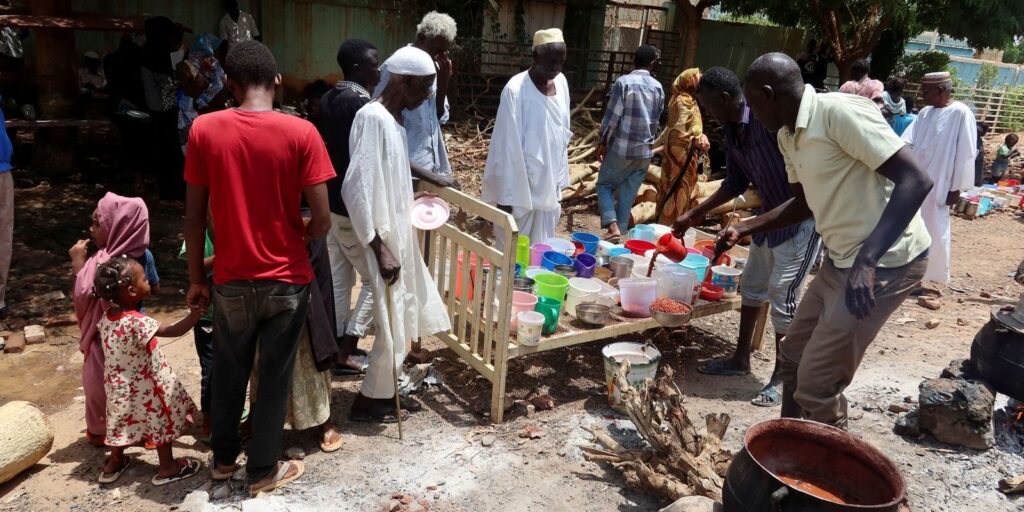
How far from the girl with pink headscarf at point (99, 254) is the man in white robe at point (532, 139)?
2357 mm

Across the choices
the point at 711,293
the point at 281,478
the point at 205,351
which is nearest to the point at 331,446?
the point at 281,478

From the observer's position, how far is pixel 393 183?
3469 mm

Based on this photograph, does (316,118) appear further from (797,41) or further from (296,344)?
(797,41)

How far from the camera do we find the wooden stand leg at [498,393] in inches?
152

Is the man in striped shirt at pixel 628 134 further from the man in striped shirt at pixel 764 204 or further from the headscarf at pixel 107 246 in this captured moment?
the headscarf at pixel 107 246

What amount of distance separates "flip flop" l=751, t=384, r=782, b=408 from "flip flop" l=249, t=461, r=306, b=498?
268 centimetres

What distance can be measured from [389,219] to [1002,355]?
11.0ft

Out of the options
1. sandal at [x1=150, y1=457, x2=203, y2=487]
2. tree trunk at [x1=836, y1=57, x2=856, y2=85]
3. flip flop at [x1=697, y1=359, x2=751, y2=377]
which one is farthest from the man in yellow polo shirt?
tree trunk at [x1=836, y1=57, x2=856, y2=85]

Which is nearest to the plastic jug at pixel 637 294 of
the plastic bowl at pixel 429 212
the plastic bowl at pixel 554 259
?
the plastic bowl at pixel 554 259

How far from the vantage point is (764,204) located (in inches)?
172

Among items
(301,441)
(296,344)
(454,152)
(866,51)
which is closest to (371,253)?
(296,344)

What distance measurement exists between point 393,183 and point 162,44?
17.8 ft

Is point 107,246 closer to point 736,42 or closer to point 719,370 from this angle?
point 719,370

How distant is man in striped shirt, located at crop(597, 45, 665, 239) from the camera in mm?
6738
